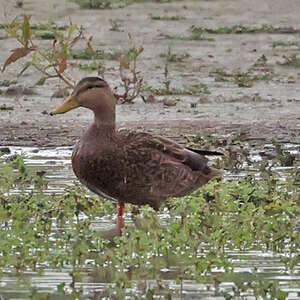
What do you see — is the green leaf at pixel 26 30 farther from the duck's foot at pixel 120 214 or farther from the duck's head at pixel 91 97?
the duck's foot at pixel 120 214

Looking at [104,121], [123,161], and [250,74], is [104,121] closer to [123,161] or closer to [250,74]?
[123,161]

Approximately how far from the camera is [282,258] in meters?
8.45

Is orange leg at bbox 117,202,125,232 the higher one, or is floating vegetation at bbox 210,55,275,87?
orange leg at bbox 117,202,125,232

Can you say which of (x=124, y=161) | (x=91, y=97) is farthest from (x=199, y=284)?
(x=91, y=97)

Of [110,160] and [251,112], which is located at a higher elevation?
[110,160]

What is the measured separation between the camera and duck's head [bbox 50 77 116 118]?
10.0 meters

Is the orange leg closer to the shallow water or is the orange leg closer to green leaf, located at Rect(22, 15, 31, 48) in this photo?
Answer: the shallow water

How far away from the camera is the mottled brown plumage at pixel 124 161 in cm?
970

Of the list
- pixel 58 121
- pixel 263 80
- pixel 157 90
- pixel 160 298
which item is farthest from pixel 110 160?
pixel 263 80

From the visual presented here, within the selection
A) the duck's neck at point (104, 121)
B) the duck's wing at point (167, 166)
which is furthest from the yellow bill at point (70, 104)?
the duck's wing at point (167, 166)

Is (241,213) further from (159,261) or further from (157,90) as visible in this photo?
(157,90)

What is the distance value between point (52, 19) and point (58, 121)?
7438mm

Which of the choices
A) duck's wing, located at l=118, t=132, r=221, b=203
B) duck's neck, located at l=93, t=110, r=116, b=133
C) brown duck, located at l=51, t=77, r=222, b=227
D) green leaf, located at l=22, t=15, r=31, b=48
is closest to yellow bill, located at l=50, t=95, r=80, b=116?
brown duck, located at l=51, t=77, r=222, b=227

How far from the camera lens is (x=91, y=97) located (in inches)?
397
